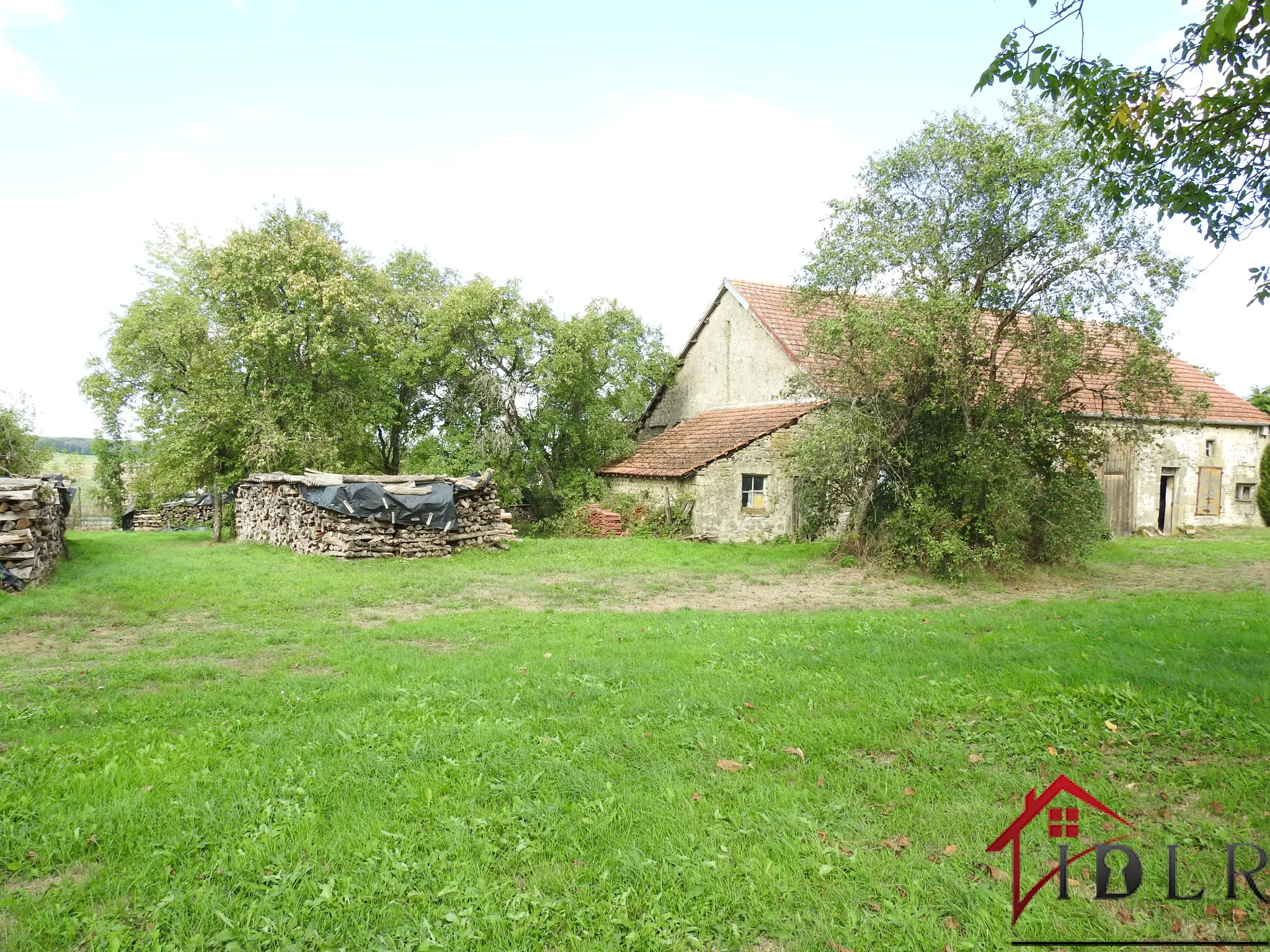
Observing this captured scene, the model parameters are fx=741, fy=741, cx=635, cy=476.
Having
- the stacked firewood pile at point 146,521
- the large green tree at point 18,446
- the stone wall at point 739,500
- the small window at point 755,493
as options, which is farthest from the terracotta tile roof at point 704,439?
the stacked firewood pile at point 146,521

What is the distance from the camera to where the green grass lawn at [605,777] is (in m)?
3.42

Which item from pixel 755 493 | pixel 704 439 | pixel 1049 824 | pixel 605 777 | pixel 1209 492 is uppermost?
pixel 704 439

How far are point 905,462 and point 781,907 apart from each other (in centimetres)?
1158

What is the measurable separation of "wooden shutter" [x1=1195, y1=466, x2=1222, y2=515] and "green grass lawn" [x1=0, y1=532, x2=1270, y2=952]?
16.9 m

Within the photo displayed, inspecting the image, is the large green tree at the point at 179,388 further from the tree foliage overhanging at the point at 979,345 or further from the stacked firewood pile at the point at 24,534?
the tree foliage overhanging at the point at 979,345

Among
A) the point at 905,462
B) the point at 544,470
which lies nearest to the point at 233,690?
the point at 905,462

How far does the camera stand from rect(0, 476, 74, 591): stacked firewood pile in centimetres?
1145

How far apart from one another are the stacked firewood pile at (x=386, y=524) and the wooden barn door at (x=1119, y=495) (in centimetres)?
1777

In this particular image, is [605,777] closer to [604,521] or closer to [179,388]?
[604,521]

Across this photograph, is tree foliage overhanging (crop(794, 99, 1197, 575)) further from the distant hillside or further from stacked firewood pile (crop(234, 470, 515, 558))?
the distant hillside

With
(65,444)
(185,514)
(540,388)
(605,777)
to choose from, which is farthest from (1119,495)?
(65,444)

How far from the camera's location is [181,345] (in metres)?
22.5

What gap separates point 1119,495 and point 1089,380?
4088mm

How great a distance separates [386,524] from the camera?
16.7m
